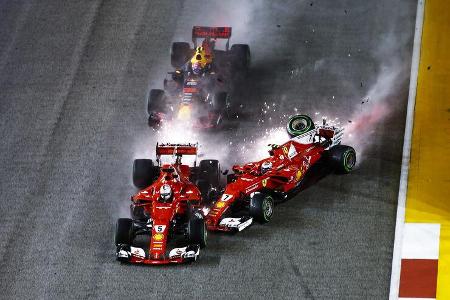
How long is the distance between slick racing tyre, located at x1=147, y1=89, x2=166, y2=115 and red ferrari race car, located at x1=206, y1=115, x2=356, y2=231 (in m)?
2.60

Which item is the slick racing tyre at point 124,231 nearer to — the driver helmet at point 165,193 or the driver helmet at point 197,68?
the driver helmet at point 165,193

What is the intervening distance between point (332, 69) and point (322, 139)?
293cm

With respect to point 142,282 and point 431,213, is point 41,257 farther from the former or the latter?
point 431,213

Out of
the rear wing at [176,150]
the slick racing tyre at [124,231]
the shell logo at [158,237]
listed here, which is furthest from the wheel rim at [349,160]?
the slick racing tyre at [124,231]

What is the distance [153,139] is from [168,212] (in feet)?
10.6

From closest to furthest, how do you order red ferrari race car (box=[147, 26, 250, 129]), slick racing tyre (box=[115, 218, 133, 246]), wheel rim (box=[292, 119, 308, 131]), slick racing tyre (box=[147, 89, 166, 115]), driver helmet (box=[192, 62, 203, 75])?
1. slick racing tyre (box=[115, 218, 133, 246])
2. wheel rim (box=[292, 119, 308, 131])
3. red ferrari race car (box=[147, 26, 250, 129])
4. slick racing tyre (box=[147, 89, 166, 115])
5. driver helmet (box=[192, 62, 203, 75])

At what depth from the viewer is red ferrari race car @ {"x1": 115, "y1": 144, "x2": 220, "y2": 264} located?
20.9 meters

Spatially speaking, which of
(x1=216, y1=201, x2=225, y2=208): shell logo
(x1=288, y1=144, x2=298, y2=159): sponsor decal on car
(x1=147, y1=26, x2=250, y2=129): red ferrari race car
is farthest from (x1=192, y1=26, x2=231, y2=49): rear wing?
(x1=216, y1=201, x2=225, y2=208): shell logo

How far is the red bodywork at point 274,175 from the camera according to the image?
21.7 meters

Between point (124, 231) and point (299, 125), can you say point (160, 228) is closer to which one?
point (124, 231)

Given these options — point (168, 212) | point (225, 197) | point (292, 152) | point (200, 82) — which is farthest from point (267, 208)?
point (200, 82)

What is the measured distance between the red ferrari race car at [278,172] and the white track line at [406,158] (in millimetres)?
978

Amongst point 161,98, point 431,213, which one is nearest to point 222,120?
point 161,98

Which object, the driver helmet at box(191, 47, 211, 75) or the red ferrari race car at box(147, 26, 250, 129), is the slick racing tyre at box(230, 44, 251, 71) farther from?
the driver helmet at box(191, 47, 211, 75)
